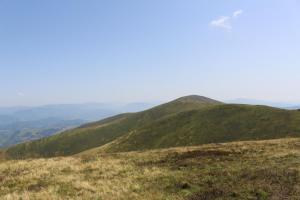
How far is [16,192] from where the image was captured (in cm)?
1602

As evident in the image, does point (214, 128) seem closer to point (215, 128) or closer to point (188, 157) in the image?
point (215, 128)

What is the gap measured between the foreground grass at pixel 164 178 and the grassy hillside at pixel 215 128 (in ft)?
119

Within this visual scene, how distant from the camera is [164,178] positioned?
18.8 m

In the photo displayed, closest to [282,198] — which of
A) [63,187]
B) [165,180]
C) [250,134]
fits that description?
[165,180]

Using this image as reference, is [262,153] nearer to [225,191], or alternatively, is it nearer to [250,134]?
[225,191]

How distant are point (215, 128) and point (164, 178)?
180ft

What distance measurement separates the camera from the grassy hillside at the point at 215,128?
201 feet

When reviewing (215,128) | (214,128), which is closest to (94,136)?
(214,128)

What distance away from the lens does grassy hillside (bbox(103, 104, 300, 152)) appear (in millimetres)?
61406

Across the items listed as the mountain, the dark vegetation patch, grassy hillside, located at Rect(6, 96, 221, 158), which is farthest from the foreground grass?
grassy hillside, located at Rect(6, 96, 221, 158)

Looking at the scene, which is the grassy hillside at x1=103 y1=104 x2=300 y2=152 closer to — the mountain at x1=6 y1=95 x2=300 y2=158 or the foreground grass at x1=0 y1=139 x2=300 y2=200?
the mountain at x1=6 y1=95 x2=300 y2=158

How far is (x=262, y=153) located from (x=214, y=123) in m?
49.3

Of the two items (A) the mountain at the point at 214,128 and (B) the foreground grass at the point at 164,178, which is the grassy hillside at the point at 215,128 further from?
(B) the foreground grass at the point at 164,178

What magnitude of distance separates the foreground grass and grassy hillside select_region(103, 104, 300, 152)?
119ft
